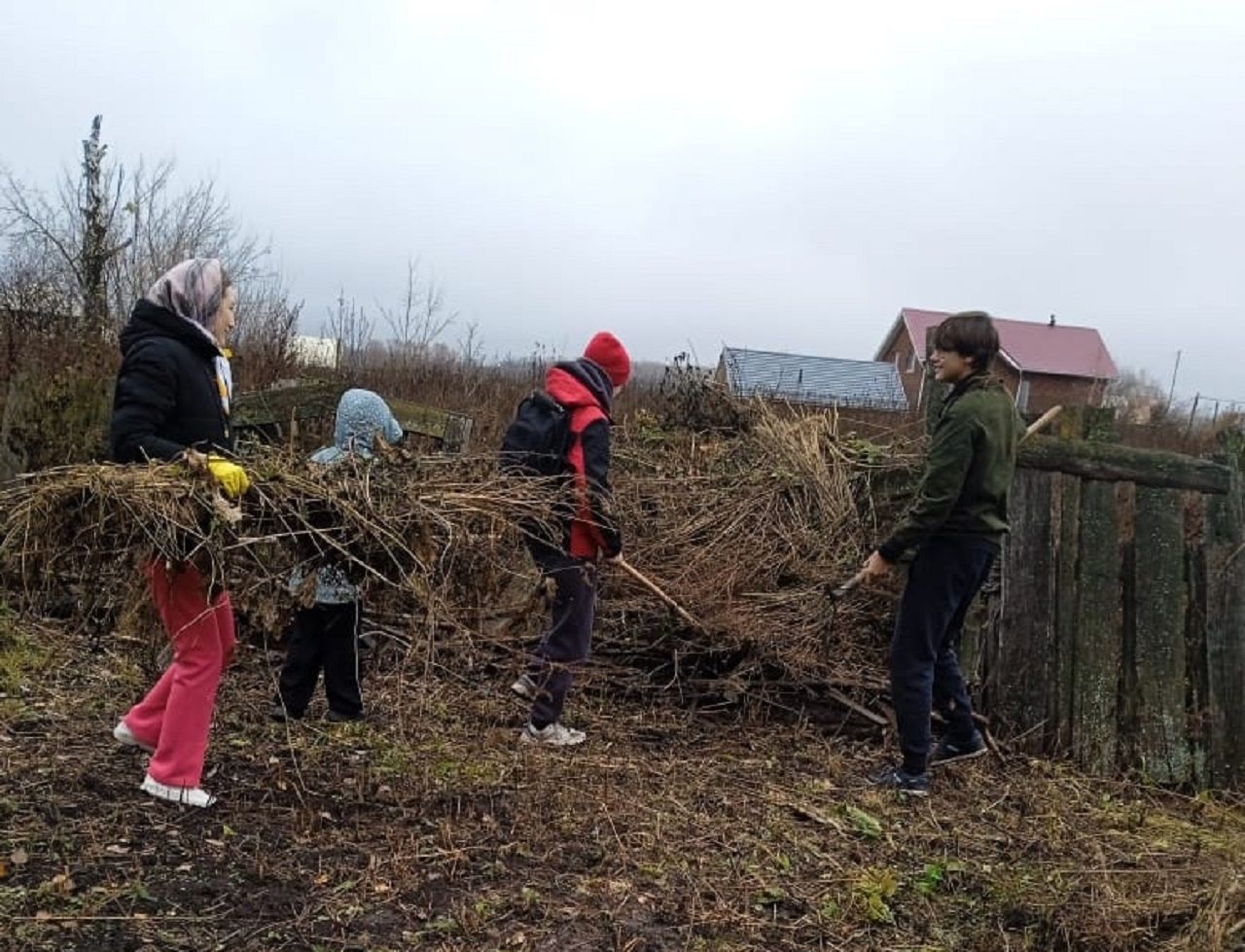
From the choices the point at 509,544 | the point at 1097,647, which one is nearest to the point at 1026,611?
the point at 1097,647

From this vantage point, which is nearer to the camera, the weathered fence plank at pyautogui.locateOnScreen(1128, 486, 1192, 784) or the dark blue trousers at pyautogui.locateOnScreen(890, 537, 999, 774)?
the dark blue trousers at pyautogui.locateOnScreen(890, 537, 999, 774)

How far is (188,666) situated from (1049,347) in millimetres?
44857

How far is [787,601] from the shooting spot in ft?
18.7

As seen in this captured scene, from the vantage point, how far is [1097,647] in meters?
4.99

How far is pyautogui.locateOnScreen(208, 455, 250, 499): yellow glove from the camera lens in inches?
125

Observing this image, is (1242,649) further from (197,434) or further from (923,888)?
(197,434)

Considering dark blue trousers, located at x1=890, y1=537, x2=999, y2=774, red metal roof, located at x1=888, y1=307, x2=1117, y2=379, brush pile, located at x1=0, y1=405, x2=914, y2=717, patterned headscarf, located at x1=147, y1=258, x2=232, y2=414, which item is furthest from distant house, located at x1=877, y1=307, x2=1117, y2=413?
patterned headscarf, located at x1=147, y1=258, x2=232, y2=414

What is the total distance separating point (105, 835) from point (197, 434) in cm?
132

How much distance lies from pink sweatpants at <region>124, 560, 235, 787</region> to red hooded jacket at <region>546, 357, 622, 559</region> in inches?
60.8

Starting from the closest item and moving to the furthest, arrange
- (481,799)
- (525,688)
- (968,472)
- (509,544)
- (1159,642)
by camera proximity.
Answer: (481,799) → (509,544) → (968,472) → (1159,642) → (525,688)

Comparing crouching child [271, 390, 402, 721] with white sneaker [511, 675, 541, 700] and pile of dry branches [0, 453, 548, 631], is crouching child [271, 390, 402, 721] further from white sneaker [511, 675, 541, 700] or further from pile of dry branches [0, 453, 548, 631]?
pile of dry branches [0, 453, 548, 631]

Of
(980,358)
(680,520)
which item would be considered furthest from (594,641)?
(980,358)

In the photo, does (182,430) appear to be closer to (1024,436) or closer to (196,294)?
(196,294)

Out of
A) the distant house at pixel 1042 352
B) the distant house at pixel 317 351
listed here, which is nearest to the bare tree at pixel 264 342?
the distant house at pixel 317 351
